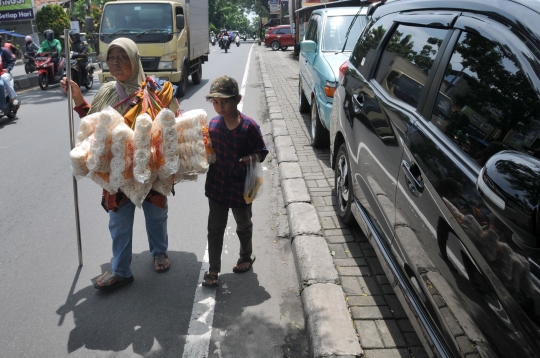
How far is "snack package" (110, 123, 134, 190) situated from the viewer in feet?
10.5

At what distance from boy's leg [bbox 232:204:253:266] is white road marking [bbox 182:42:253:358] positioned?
1.33 ft

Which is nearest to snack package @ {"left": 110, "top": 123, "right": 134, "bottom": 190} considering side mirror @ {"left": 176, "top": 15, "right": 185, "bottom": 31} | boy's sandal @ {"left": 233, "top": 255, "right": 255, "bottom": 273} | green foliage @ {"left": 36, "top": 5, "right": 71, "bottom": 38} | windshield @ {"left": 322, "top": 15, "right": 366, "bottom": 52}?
boy's sandal @ {"left": 233, "top": 255, "right": 255, "bottom": 273}

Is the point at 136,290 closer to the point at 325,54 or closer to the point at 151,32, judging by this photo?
the point at 325,54

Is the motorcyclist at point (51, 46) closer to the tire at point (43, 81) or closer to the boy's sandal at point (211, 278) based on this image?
the tire at point (43, 81)

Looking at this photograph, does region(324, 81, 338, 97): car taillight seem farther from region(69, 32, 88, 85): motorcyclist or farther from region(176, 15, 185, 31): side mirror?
region(69, 32, 88, 85): motorcyclist

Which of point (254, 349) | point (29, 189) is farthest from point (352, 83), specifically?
point (29, 189)

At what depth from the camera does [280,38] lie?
131ft

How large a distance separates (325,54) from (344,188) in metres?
3.44

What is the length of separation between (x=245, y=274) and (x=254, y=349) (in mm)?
1014

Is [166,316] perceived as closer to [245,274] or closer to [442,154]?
[245,274]

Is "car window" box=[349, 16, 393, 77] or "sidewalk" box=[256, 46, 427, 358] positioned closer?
"sidewalk" box=[256, 46, 427, 358]

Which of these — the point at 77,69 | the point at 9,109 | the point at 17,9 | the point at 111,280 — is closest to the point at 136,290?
the point at 111,280

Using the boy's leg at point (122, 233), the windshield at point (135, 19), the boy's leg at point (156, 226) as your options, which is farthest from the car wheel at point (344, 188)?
the windshield at point (135, 19)

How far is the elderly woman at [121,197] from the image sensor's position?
3568 millimetres
